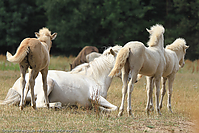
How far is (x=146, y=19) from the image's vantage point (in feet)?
83.0

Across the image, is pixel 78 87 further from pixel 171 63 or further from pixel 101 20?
pixel 101 20

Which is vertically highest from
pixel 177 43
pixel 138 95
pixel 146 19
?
pixel 146 19

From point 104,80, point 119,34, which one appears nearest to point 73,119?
point 104,80

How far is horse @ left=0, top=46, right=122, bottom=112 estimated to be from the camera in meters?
6.03

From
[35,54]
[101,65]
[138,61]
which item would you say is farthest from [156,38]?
[35,54]

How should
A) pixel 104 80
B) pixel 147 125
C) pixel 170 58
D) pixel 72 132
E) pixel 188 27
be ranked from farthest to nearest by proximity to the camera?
pixel 188 27
pixel 104 80
pixel 170 58
pixel 147 125
pixel 72 132

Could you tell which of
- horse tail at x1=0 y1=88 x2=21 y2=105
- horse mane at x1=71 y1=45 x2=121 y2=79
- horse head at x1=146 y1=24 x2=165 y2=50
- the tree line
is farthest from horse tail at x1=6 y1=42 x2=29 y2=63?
the tree line

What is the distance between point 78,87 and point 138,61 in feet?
6.49

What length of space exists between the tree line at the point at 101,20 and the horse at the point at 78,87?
16303mm

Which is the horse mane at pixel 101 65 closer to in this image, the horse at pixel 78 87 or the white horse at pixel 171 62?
the horse at pixel 78 87

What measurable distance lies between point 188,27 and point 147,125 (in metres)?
20.4

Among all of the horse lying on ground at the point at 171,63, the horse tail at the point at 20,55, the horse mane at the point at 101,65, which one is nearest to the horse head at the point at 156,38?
the horse lying on ground at the point at 171,63

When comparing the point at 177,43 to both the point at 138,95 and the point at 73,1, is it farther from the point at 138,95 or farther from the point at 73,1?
the point at 73,1

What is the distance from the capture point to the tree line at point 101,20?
23.0 metres
